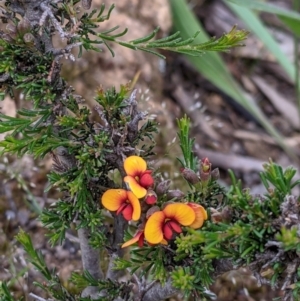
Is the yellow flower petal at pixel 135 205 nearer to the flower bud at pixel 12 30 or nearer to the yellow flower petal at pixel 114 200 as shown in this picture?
the yellow flower petal at pixel 114 200

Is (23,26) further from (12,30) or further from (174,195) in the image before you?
(174,195)

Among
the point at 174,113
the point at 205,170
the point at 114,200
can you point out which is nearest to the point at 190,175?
the point at 205,170

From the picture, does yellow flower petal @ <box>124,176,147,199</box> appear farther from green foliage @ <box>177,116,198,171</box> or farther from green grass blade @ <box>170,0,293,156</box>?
green grass blade @ <box>170,0,293,156</box>

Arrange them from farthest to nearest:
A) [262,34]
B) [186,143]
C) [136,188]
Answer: [262,34] < [186,143] < [136,188]

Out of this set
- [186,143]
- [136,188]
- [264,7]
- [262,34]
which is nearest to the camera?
[136,188]

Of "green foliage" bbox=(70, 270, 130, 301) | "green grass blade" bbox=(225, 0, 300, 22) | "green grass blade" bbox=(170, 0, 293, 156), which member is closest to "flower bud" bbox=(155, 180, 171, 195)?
"green foliage" bbox=(70, 270, 130, 301)

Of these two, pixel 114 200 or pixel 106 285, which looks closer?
pixel 114 200

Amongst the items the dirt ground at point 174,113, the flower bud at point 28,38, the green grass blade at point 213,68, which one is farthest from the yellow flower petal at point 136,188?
the green grass blade at point 213,68
